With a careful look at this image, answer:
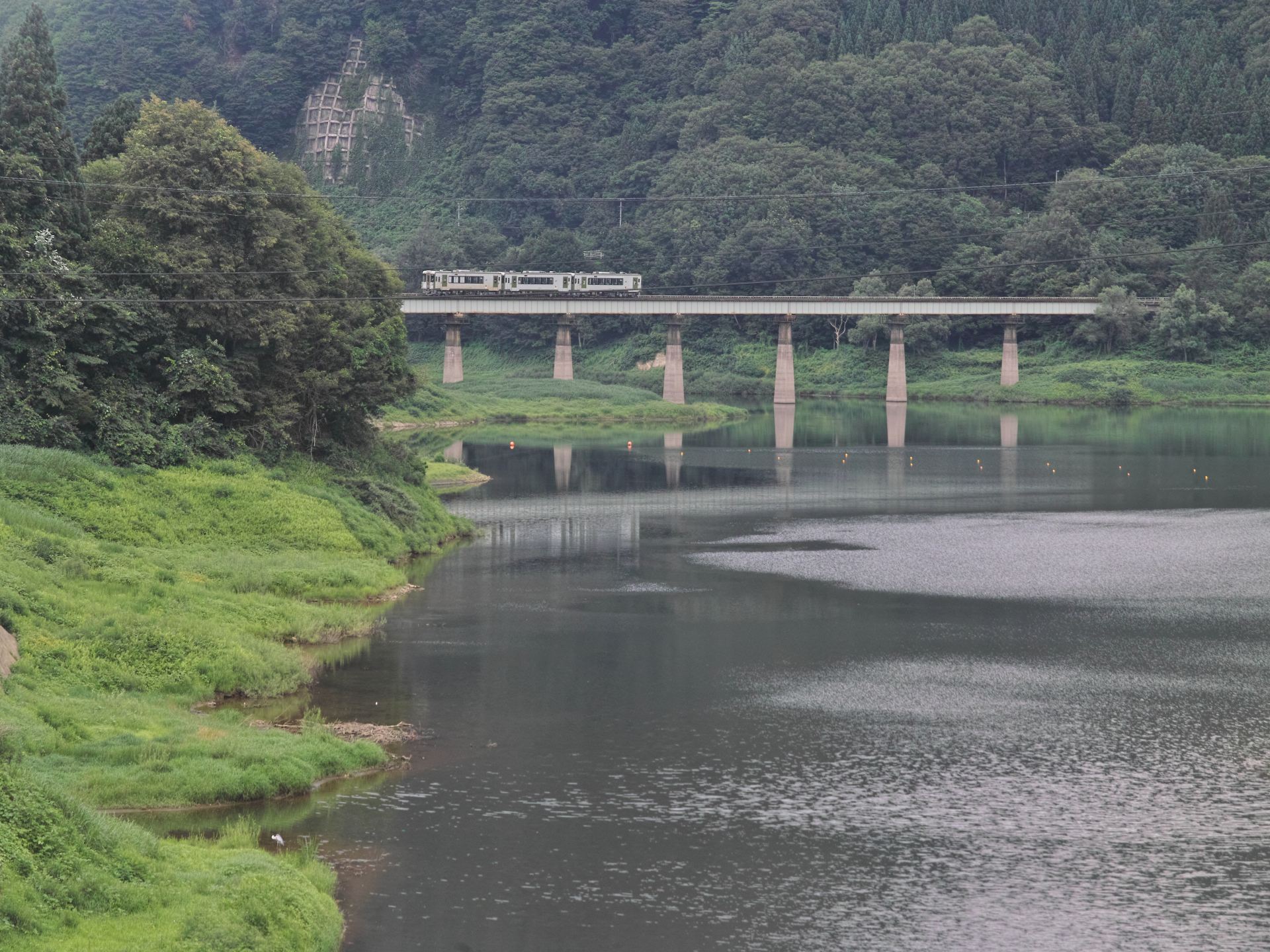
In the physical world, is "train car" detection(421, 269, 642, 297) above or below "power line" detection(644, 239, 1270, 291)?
below

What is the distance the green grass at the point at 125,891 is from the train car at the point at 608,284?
449 feet

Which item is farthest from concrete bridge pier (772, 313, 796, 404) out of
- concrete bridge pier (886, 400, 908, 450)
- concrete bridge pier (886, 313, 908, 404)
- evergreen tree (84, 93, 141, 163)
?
evergreen tree (84, 93, 141, 163)

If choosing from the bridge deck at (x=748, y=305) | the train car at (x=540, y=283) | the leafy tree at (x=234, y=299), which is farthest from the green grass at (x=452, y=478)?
the train car at (x=540, y=283)

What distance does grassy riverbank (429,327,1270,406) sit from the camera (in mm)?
156125

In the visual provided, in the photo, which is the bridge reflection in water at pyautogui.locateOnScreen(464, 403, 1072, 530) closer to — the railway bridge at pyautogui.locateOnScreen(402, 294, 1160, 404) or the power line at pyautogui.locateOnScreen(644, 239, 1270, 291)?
the railway bridge at pyautogui.locateOnScreen(402, 294, 1160, 404)

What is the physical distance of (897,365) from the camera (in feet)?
535

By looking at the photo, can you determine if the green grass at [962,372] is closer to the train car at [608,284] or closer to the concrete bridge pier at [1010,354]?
the concrete bridge pier at [1010,354]

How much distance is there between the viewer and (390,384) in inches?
2542

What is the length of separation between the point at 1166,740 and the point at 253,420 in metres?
35.9

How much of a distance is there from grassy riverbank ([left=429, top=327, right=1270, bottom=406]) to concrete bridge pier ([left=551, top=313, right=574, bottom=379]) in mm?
5272

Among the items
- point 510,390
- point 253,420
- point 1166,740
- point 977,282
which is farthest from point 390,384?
point 977,282

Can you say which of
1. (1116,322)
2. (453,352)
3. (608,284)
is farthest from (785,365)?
(1116,322)

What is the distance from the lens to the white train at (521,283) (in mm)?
156375

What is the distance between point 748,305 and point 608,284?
1396 cm
